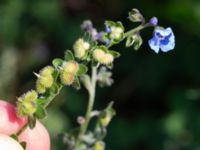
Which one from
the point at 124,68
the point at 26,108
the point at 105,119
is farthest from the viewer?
the point at 124,68

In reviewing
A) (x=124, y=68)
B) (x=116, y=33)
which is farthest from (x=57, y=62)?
(x=124, y=68)

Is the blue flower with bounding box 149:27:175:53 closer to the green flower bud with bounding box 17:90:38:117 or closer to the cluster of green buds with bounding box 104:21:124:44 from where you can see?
the cluster of green buds with bounding box 104:21:124:44

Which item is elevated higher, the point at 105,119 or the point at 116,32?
the point at 116,32

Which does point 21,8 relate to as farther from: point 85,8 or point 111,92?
point 111,92

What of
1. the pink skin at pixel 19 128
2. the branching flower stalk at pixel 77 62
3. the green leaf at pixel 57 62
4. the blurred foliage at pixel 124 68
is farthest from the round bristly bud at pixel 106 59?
the blurred foliage at pixel 124 68

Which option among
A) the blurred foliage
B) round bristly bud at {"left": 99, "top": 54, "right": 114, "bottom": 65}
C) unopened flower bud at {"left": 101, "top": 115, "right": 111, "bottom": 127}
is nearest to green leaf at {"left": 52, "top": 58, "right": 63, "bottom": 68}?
round bristly bud at {"left": 99, "top": 54, "right": 114, "bottom": 65}

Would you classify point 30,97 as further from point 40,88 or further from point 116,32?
point 116,32
